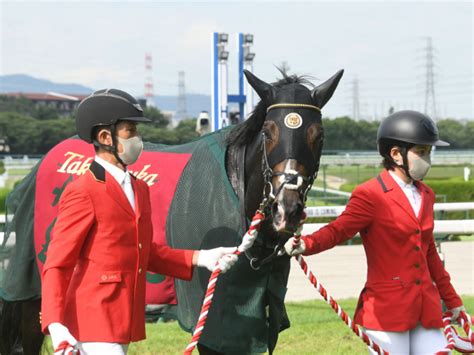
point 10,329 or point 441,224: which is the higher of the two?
point 441,224

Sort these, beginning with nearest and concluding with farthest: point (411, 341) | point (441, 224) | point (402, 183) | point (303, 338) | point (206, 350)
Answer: point (411, 341) < point (402, 183) < point (206, 350) < point (303, 338) < point (441, 224)

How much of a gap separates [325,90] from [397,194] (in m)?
0.62

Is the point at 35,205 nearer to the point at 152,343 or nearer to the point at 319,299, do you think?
the point at 152,343

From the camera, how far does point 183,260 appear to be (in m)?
3.29

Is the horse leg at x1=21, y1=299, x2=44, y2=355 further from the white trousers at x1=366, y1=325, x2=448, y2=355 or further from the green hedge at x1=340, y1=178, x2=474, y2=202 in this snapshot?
the green hedge at x1=340, y1=178, x2=474, y2=202

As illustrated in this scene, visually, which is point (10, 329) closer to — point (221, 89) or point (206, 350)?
point (206, 350)

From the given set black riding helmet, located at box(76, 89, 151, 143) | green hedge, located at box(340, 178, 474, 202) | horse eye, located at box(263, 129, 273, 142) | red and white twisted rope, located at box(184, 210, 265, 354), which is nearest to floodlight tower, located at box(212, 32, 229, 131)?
green hedge, located at box(340, 178, 474, 202)

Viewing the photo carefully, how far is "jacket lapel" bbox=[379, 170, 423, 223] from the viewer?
352cm

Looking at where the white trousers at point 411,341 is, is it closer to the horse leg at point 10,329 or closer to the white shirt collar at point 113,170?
the white shirt collar at point 113,170

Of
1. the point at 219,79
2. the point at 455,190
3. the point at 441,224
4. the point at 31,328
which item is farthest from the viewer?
the point at 455,190

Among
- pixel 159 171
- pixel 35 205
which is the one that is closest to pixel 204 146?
pixel 159 171

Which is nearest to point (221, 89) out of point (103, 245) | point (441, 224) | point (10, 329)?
point (441, 224)

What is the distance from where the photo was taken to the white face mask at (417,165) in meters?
3.49

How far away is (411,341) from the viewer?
347 centimetres
